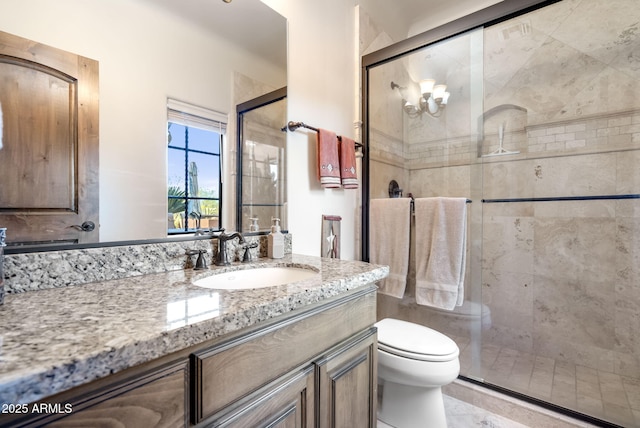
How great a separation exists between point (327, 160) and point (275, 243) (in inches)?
22.6

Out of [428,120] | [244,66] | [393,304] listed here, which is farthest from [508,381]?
[244,66]

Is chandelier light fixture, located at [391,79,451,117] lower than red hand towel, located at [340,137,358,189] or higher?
higher

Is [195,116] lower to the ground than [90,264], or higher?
higher

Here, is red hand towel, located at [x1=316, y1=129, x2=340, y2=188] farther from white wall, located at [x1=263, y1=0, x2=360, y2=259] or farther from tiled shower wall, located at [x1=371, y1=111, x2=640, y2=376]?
tiled shower wall, located at [x1=371, y1=111, x2=640, y2=376]

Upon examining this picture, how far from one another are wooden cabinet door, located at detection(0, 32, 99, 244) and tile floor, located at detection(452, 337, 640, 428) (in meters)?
2.08

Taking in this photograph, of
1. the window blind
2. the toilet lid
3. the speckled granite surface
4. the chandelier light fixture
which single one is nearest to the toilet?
the toilet lid

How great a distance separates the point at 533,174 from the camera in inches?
83.9

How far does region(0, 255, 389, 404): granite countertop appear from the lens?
0.40 meters

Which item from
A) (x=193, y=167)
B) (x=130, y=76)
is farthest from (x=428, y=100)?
(x=130, y=76)

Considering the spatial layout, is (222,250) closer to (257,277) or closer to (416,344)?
(257,277)

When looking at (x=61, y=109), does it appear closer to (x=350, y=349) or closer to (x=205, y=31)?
(x=205, y=31)

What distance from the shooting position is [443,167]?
2299 mm

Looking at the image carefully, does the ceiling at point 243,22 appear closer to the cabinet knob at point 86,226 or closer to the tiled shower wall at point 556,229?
the cabinet knob at point 86,226

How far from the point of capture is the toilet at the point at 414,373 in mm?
1304
